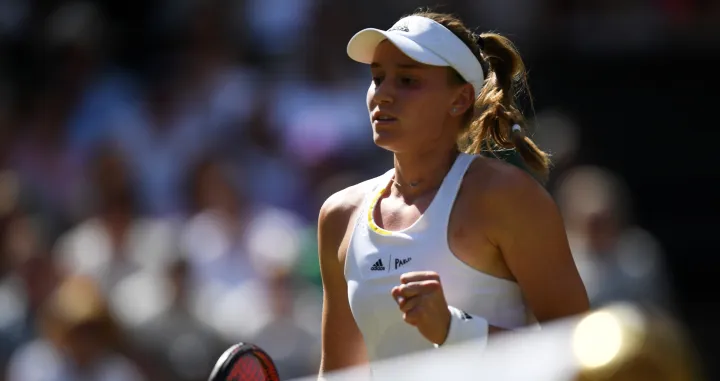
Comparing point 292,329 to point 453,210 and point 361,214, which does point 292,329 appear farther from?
point 453,210

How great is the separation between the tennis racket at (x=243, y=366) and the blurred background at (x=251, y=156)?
2.43m

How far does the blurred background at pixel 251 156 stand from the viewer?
255 inches

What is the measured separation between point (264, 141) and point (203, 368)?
170 centimetres

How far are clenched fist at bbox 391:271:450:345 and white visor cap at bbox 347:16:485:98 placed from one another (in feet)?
2.07

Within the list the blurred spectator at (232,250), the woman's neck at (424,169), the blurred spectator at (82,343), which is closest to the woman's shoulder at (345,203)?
the woman's neck at (424,169)

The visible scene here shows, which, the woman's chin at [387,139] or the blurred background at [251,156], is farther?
the blurred background at [251,156]

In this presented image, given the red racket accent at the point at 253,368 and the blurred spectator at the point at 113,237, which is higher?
the red racket accent at the point at 253,368

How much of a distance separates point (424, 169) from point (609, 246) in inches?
137

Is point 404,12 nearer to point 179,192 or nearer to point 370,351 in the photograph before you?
point 179,192

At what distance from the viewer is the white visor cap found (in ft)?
10.9

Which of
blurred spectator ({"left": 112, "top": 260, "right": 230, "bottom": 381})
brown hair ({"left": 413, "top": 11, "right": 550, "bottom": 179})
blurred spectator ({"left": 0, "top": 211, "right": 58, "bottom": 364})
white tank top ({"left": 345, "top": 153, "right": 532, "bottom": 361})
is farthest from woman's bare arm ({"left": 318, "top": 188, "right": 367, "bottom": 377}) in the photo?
blurred spectator ({"left": 0, "top": 211, "right": 58, "bottom": 364})

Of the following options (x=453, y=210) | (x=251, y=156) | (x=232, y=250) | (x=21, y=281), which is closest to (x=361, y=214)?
(x=453, y=210)

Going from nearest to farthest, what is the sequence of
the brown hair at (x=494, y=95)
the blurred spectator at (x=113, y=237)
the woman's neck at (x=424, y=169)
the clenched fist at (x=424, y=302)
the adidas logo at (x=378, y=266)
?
the clenched fist at (x=424, y=302) < the adidas logo at (x=378, y=266) < the woman's neck at (x=424, y=169) < the brown hair at (x=494, y=95) < the blurred spectator at (x=113, y=237)

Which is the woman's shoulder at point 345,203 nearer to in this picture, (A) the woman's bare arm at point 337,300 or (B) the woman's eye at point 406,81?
(A) the woman's bare arm at point 337,300
